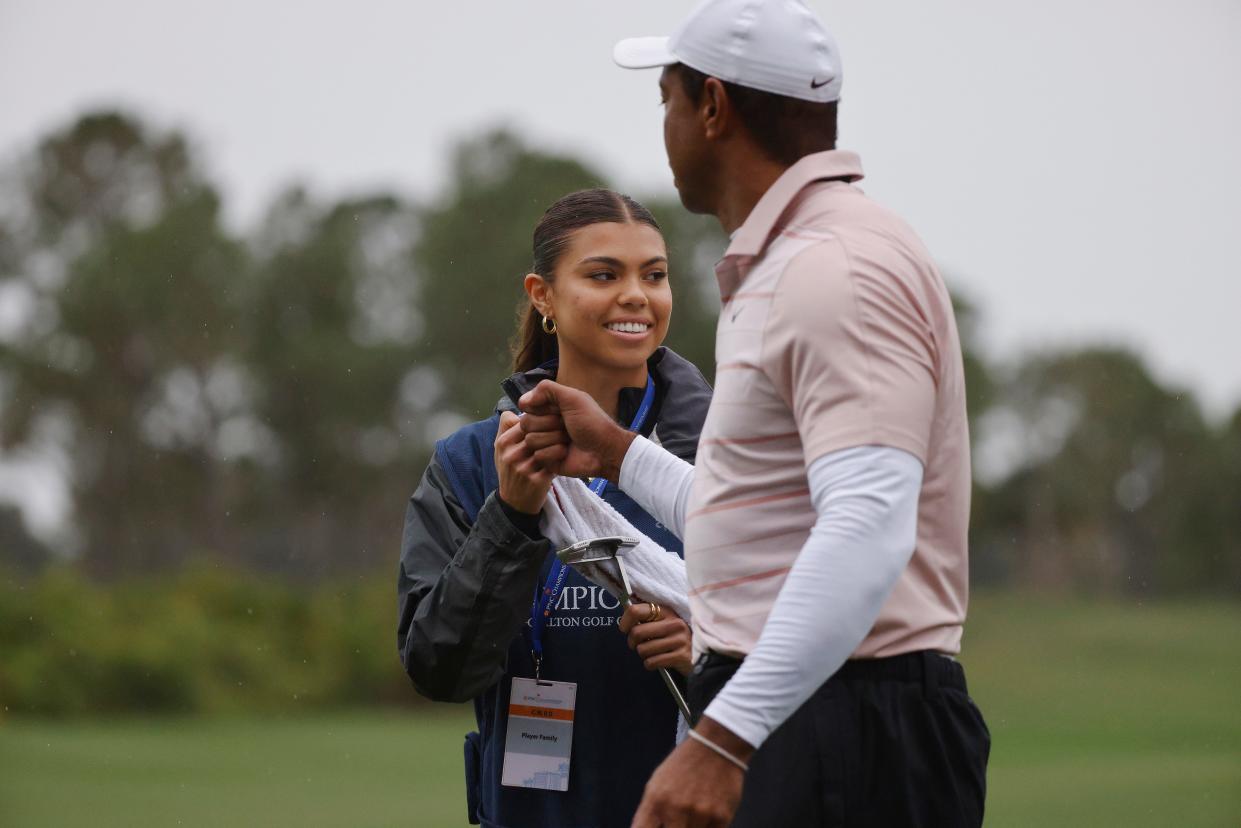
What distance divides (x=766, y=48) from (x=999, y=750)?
17661 mm

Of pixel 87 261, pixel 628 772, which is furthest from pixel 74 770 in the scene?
pixel 87 261

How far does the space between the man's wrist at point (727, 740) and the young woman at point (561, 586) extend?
0.93 m

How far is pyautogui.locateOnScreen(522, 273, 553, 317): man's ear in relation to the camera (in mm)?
3604

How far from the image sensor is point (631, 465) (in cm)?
278

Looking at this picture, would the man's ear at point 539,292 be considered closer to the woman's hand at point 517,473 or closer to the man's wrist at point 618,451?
the woman's hand at point 517,473

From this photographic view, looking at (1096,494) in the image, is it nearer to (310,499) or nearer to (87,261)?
(310,499)

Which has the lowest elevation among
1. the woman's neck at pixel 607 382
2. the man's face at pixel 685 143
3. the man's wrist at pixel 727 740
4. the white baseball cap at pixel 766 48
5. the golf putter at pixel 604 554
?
the golf putter at pixel 604 554

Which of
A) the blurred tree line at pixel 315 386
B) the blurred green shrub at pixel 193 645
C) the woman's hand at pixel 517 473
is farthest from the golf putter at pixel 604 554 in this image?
the blurred tree line at pixel 315 386

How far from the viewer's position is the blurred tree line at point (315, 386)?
96.6 ft

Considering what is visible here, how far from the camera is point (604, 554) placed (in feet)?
9.79

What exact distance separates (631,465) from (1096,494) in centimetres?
3035

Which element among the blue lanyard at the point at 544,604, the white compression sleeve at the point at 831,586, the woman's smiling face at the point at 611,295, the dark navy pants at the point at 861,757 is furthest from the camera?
the woman's smiling face at the point at 611,295

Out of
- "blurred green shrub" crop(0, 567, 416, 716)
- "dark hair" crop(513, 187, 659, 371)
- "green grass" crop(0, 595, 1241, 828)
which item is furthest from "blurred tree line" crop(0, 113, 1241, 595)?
"dark hair" crop(513, 187, 659, 371)

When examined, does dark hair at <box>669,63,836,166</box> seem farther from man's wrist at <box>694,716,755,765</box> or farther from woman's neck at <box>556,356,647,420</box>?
woman's neck at <box>556,356,647,420</box>
